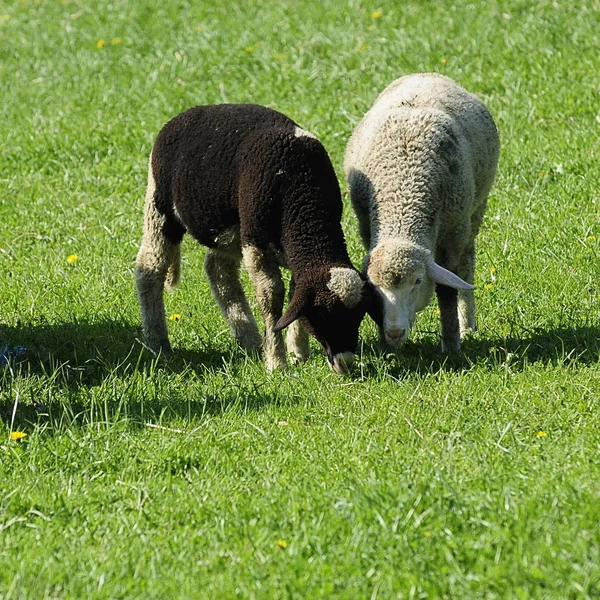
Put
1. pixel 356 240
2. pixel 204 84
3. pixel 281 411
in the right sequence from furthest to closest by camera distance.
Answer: pixel 204 84 < pixel 356 240 < pixel 281 411

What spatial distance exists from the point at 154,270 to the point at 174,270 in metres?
0.24

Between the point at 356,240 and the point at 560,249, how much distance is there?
167 centimetres

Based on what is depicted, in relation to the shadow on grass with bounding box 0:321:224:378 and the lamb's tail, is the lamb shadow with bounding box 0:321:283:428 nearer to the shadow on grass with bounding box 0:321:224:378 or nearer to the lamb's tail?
the shadow on grass with bounding box 0:321:224:378

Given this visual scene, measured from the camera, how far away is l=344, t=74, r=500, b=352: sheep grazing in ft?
21.4

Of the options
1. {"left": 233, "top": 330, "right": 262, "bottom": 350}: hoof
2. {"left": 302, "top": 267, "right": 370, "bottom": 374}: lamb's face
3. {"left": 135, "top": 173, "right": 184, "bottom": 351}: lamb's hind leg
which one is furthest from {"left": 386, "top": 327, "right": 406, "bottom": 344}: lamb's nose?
{"left": 135, "top": 173, "right": 184, "bottom": 351}: lamb's hind leg

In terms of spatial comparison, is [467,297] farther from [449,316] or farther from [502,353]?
[502,353]

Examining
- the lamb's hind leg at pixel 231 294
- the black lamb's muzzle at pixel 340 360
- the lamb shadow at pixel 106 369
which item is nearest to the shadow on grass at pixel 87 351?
the lamb shadow at pixel 106 369

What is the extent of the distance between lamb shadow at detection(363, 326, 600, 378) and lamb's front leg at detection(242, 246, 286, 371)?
1.99 ft

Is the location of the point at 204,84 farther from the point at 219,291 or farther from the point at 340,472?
the point at 340,472

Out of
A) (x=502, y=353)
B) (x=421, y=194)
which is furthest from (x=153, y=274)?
(x=502, y=353)

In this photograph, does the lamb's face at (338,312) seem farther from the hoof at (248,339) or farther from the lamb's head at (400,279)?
the hoof at (248,339)

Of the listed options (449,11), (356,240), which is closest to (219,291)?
(356,240)

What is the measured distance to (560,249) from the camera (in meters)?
8.41

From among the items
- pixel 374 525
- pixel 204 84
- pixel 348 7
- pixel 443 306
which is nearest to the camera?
pixel 374 525
